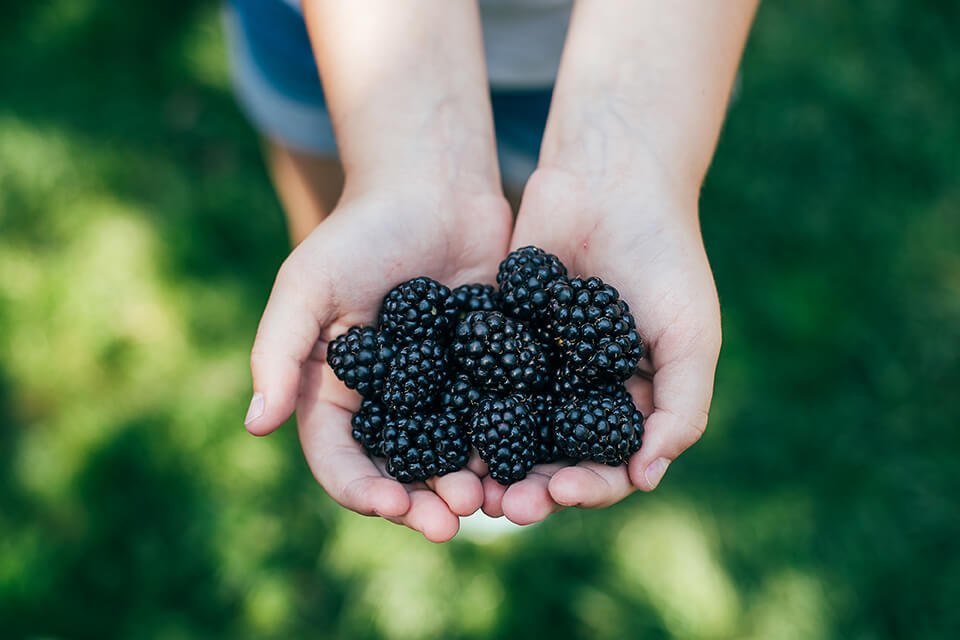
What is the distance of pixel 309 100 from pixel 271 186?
1.67 meters

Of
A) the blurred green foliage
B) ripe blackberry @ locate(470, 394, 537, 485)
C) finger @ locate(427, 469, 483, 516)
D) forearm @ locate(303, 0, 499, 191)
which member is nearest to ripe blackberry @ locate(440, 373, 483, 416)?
ripe blackberry @ locate(470, 394, 537, 485)

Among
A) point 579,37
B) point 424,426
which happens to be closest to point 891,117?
point 579,37

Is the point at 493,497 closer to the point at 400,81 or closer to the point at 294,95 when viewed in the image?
the point at 400,81

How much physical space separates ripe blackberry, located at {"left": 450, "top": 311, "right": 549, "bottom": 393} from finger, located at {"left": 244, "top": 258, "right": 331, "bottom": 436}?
0.46 metres

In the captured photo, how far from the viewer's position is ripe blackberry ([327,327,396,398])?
8.21 feet

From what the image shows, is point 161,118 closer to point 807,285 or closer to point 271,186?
point 271,186

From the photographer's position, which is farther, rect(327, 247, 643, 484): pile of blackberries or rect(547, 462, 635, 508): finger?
rect(327, 247, 643, 484): pile of blackberries

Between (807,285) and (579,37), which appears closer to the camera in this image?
(579,37)

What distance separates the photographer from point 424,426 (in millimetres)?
2467

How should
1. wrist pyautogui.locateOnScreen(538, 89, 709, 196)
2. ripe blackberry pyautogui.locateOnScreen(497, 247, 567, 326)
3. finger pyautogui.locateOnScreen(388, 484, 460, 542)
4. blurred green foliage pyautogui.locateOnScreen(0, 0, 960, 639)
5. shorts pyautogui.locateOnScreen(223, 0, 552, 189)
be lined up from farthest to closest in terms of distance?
blurred green foliage pyautogui.locateOnScreen(0, 0, 960, 639)
shorts pyautogui.locateOnScreen(223, 0, 552, 189)
wrist pyautogui.locateOnScreen(538, 89, 709, 196)
ripe blackberry pyautogui.locateOnScreen(497, 247, 567, 326)
finger pyautogui.locateOnScreen(388, 484, 460, 542)

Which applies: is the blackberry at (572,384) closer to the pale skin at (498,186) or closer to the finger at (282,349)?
the pale skin at (498,186)

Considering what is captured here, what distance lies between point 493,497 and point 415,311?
2.03 ft

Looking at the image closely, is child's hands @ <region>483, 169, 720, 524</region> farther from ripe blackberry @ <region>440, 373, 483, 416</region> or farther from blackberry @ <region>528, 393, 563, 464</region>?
ripe blackberry @ <region>440, 373, 483, 416</region>

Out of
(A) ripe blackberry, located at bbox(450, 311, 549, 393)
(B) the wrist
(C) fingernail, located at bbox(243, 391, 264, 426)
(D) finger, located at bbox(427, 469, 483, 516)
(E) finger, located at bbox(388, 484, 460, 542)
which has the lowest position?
(D) finger, located at bbox(427, 469, 483, 516)
